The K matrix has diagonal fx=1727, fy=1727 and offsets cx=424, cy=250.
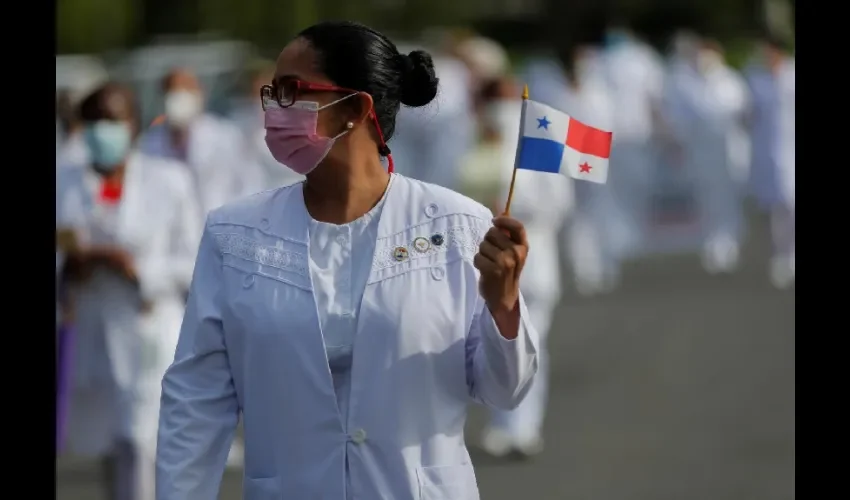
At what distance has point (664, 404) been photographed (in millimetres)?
10438

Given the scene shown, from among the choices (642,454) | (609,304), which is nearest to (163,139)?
(642,454)

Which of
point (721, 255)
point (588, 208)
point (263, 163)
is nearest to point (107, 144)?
point (263, 163)

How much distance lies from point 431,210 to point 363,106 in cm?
28

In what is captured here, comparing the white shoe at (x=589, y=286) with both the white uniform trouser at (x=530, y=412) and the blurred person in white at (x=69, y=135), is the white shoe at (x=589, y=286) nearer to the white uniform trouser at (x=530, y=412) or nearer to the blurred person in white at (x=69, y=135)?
the blurred person in white at (x=69, y=135)

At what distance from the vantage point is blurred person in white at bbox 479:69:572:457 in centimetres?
935

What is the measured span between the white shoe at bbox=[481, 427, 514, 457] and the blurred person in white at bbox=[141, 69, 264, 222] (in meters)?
2.22

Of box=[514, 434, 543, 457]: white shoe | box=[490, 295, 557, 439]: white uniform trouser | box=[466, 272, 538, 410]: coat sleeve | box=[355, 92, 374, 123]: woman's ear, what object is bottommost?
box=[514, 434, 543, 457]: white shoe

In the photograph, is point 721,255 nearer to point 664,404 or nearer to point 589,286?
point 589,286

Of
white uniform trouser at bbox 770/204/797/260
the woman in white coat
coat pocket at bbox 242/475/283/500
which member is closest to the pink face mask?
the woman in white coat

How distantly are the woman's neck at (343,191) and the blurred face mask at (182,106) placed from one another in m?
7.06

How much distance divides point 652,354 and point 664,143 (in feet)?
23.0

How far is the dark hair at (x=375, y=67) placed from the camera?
3869 mm

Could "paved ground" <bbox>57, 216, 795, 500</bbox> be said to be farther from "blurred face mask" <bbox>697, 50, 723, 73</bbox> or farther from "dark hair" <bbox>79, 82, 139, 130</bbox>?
"blurred face mask" <bbox>697, 50, 723, 73</bbox>
